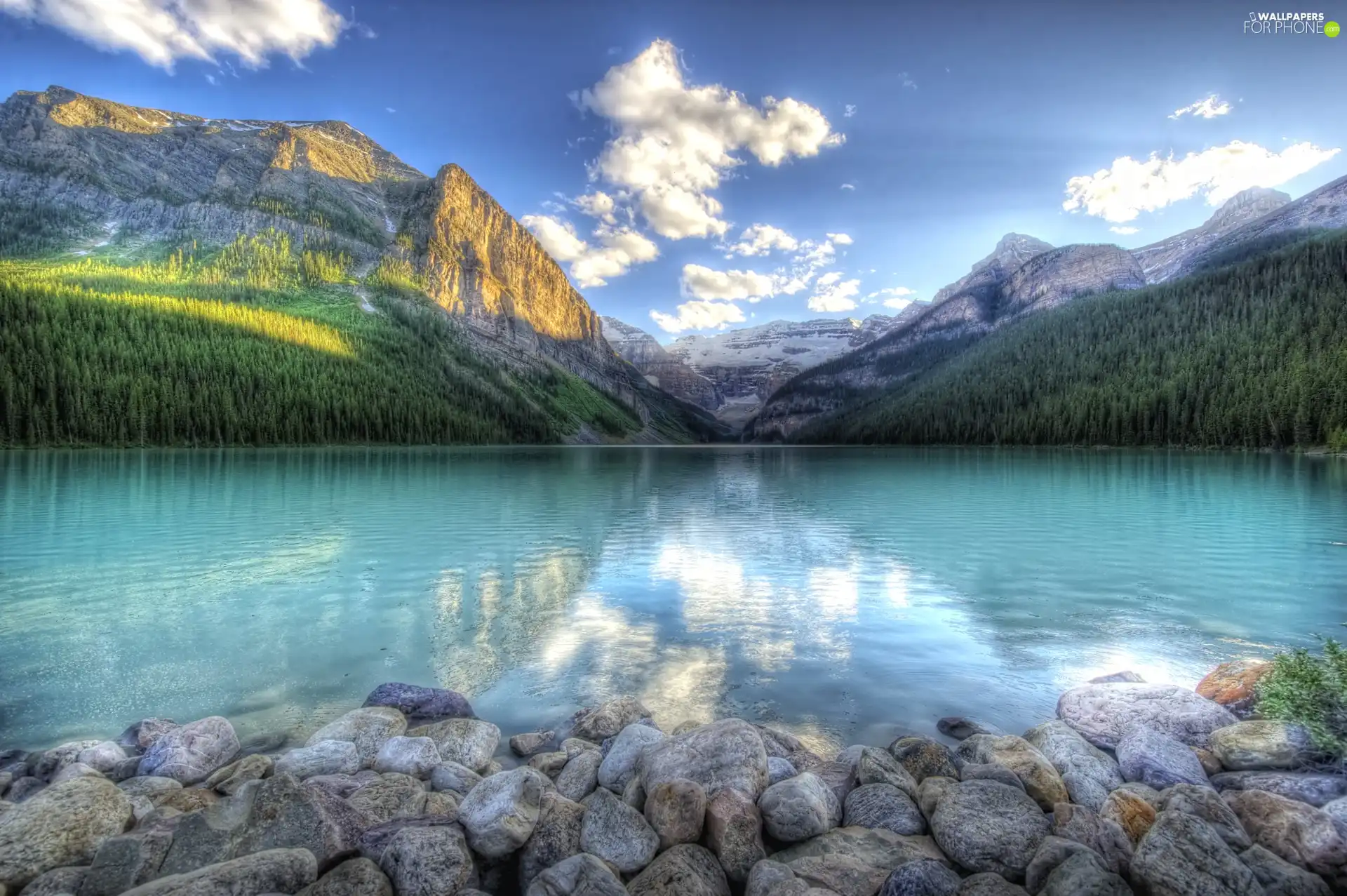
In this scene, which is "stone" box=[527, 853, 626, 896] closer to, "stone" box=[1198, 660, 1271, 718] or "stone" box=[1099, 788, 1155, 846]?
"stone" box=[1099, 788, 1155, 846]

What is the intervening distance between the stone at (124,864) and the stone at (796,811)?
17.3ft

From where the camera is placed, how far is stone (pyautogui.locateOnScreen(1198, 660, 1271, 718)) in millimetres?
8781

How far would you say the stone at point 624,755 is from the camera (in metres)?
7.09

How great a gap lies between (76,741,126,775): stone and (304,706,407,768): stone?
206 centimetres

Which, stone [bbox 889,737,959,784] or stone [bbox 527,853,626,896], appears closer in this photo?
stone [bbox 527,853,626,896]

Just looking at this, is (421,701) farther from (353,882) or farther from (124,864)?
(353,882)

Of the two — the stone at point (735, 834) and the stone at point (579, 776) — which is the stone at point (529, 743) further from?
the stone at point (735, 834)

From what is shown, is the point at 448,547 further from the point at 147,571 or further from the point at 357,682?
the point at 357,682

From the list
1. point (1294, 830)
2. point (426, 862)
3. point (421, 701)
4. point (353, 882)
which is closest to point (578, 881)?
point (426, 862)

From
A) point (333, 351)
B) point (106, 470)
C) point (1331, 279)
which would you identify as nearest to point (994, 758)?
point (106, 470)

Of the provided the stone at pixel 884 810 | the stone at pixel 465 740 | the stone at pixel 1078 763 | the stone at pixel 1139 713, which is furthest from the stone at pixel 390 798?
the stone at pixel 1139 713

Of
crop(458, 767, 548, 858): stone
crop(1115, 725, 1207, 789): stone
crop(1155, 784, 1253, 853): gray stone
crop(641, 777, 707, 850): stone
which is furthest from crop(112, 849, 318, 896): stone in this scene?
crop(1115, 725, 1207, 789): stone

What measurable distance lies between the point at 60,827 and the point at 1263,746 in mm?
12454

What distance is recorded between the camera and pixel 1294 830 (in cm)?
520
